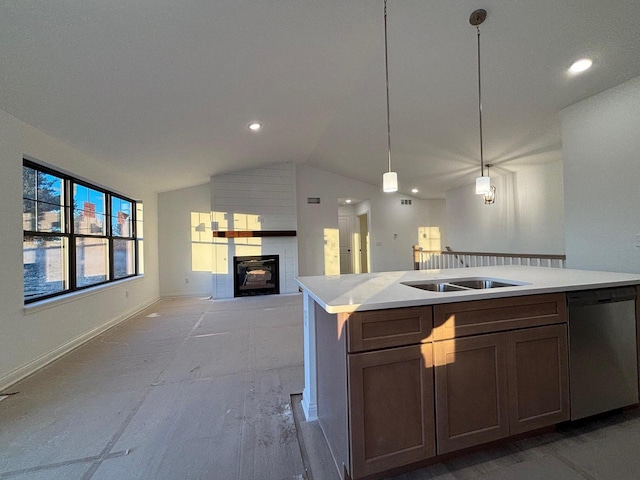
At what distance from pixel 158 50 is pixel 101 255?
3408mm

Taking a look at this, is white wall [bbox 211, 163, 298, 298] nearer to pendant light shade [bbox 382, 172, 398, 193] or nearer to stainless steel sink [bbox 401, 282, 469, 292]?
pendant light shade [bbox 382, 172, 398, 193]

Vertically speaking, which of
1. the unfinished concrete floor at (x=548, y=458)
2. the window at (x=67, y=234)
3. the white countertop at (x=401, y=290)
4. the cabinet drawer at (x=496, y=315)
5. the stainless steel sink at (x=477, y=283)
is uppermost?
the window at (x=67, y=234)

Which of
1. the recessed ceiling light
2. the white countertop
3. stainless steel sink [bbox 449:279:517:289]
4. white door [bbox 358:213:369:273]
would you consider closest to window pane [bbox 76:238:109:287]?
the white countertop

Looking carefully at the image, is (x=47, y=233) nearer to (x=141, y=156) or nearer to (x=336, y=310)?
(x=141, y=156)

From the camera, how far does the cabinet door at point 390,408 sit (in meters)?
1.23

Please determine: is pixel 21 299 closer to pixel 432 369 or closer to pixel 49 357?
pixel 49 357

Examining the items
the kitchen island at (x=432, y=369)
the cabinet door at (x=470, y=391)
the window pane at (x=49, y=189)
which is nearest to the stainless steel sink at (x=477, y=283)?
the kitchen island at (x=432, y=369)

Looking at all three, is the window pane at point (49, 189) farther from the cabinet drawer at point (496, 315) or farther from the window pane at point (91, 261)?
the cabinet drawer at point (496, 315)

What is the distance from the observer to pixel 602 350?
5.48ft

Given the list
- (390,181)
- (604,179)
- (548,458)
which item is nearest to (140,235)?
(390,181)

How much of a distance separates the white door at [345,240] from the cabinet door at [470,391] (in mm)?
7221

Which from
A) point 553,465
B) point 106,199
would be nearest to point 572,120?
point 553,465

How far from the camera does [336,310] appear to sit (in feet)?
3.98

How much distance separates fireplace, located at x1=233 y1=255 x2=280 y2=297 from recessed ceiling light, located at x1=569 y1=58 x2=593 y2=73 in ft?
18.0
